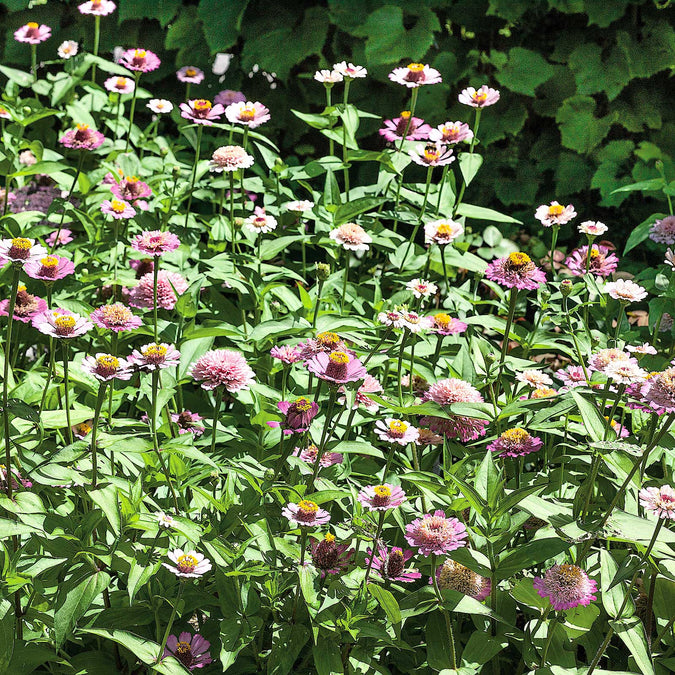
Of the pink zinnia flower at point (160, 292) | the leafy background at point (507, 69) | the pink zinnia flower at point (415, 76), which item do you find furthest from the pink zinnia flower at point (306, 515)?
the leafy background at point (507, 69)

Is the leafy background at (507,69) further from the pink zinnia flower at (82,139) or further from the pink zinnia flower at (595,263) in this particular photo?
the pink zinnia flower at (595,263)

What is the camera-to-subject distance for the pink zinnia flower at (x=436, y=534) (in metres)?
1.36

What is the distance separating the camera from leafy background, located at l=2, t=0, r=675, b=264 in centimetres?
310

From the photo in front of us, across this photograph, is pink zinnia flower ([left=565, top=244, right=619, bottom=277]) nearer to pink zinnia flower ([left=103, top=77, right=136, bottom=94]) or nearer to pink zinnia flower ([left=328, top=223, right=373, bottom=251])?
pink zinnia flower ([left=328, top=223, right=373, bottom=251])

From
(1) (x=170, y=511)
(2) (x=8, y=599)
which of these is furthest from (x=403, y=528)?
(2) (x=8, y=599)

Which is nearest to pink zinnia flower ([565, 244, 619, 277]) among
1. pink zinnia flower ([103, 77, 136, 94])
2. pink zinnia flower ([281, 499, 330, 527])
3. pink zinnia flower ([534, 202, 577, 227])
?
pink zinnia flower ([534, 202, 577, 227])

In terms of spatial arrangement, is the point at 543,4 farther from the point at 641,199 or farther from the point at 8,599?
the point at 8,599

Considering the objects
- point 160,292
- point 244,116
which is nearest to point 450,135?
point 244,116

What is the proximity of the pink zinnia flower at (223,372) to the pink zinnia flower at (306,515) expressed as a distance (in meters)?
0.25

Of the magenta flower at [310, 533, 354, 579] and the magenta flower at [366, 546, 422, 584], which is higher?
the magenta flower at [310, 533, 354, 579]

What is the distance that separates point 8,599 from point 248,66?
7.65 feet

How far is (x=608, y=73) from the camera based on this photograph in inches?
123

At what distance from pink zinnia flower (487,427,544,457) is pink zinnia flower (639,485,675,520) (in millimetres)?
240

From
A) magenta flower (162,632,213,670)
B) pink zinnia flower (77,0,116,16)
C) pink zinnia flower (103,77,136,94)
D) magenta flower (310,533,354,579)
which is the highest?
pink zinnia flower (77,0,116,16)
